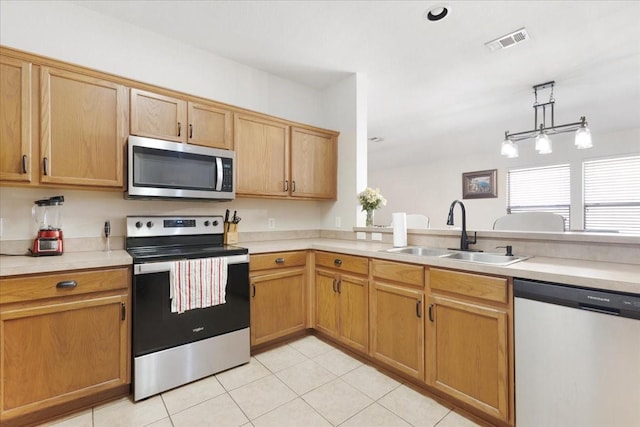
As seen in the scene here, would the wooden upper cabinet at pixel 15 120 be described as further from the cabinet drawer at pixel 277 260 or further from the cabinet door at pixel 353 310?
the cabinet door at pixel 353 310

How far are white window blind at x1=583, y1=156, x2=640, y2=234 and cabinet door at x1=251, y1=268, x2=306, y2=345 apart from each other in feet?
16.7

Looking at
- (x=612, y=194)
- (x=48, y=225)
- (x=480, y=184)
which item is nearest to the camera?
(x=48, y=225)

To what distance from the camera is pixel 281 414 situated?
5.52 feet

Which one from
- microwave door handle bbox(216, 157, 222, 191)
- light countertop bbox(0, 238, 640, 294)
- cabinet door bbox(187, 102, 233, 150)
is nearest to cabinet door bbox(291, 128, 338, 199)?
cabinet door bbox(187, 102, 233, 150)

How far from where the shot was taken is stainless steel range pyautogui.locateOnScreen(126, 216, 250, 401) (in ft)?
5.90

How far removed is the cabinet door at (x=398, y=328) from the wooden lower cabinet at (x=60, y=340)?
65.3 inches

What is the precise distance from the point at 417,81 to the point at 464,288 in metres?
2.60

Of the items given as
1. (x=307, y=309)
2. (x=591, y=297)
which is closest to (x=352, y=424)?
(x=307, y=309)

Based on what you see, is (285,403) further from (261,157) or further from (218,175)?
(261,157)

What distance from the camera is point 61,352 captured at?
1.60 meters

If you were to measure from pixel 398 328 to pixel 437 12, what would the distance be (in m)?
2.35

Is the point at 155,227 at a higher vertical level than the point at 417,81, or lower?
lower

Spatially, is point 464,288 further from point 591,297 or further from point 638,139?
point 638,139

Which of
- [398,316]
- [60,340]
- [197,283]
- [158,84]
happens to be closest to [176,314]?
[197,283]
